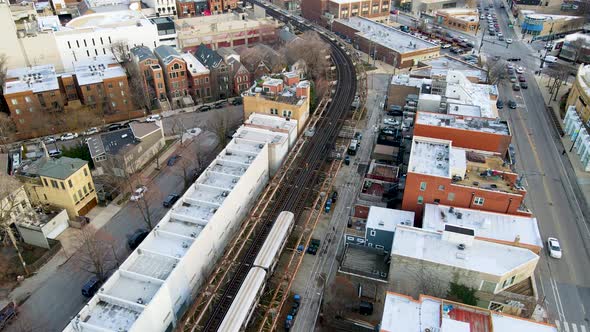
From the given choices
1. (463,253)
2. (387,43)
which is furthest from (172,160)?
(387,43)

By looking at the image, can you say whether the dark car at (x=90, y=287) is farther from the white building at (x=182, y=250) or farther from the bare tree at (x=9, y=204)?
the bare tree at (x=9, y=204)

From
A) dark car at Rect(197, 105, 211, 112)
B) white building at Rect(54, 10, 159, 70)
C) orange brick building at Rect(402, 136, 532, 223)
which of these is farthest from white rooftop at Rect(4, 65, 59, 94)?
orange brick building at Rect(402, 136, 532, 223)

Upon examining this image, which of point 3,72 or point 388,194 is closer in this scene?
point 388,194

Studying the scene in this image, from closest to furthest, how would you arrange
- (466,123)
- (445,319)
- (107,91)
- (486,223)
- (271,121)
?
(445,319), (486,223), (466,123), (271,121), (107,91)

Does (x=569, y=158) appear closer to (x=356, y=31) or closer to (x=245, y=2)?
(x=356, y=31)

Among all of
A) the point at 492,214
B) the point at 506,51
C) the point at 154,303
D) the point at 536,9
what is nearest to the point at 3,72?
the point at 154,303

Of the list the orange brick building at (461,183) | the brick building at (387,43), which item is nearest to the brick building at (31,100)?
the orange brick building at (461,183)

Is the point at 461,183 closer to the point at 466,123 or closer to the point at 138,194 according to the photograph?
the point at 466,123
